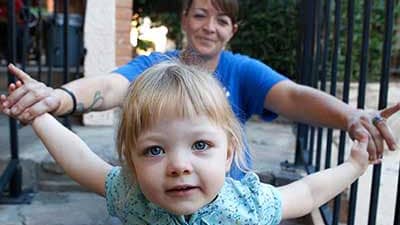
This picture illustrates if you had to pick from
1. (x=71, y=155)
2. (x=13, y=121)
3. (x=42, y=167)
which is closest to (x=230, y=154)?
(x=71, y=155)

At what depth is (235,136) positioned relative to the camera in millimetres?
1075

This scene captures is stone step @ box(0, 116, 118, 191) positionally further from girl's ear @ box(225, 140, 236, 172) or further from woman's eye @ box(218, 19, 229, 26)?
girl's ear @ box(225, 140, 236, 172)

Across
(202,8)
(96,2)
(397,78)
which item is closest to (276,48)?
(96,2)

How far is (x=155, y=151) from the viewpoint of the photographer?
3.26ft

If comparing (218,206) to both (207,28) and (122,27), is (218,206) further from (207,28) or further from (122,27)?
(122,27)

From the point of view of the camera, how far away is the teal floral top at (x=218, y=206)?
3.56 feet

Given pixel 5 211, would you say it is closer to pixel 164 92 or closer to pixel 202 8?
pixel 202 8

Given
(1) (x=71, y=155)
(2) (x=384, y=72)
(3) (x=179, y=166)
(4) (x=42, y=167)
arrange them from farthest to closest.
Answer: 1. (4) (x=42, y=167)
2. (2) (x=384, y=72)
3. (1) (x=71, y=155)
4. (3) (x=179, y=166)

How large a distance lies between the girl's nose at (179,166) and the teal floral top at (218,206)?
13 cm

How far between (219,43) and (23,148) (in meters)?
1.05

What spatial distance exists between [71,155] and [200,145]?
0.34m

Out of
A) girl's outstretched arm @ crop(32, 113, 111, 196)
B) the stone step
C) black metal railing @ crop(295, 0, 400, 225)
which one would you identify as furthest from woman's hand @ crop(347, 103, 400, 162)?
the stone step

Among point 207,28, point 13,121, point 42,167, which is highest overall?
point 207,28

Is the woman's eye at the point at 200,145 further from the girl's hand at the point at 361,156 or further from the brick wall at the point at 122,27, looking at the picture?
the brick wall at the point at 122,27
